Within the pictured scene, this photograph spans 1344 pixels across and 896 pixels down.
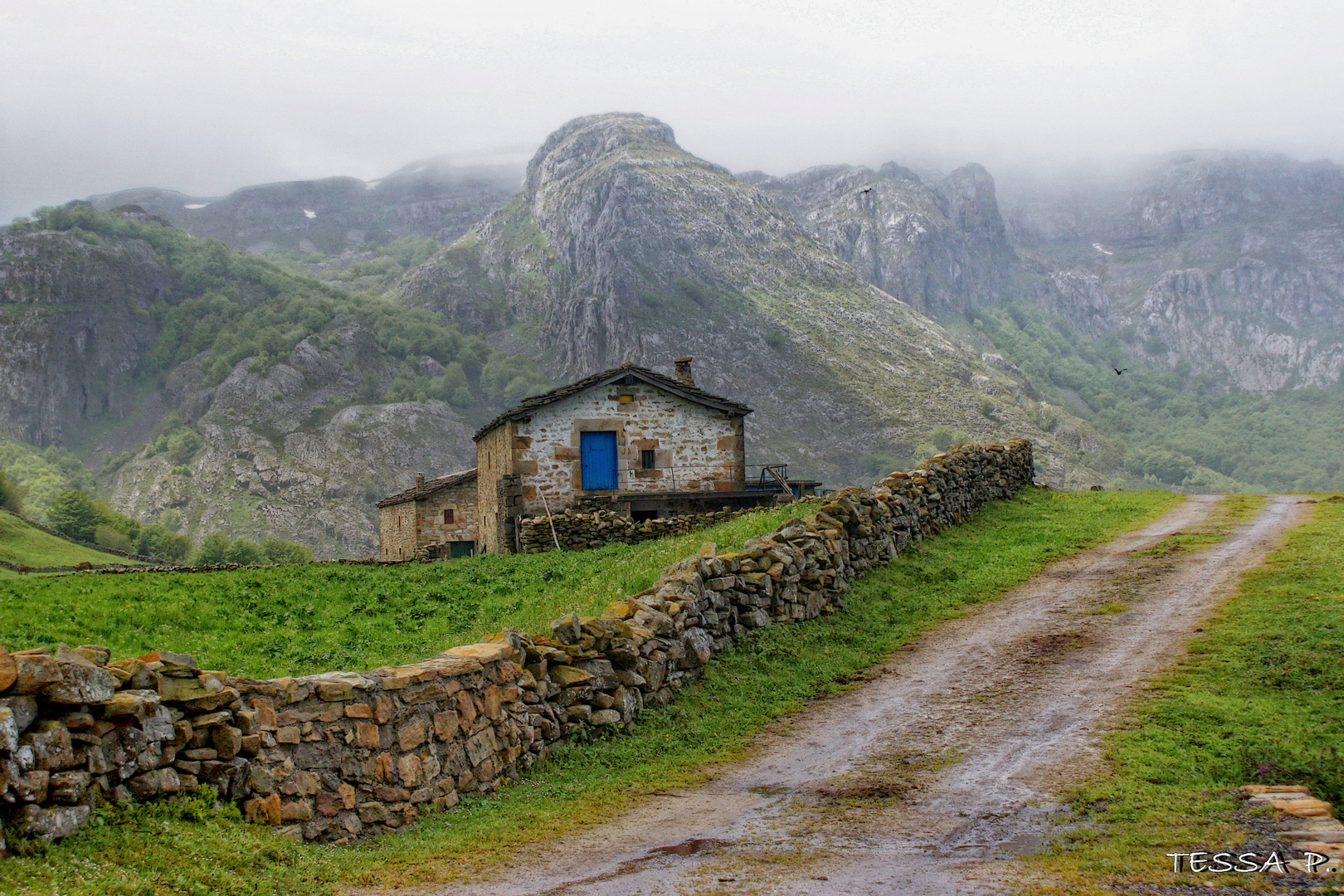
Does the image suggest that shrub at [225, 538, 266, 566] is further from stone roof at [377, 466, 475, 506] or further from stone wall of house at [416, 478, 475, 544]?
stone wall of house at [416, 478, 475, 544]

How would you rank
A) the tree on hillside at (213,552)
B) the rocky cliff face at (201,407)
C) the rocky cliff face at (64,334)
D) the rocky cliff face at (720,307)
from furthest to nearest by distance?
the rocky cliff face at (64,334) < the rocky cliff face at (720,307) < the rocky cliff face at (201,407) < the tree on hillside at (213,552)

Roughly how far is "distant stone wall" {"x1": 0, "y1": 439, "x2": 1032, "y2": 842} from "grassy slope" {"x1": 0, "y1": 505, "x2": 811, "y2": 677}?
1.93 meters

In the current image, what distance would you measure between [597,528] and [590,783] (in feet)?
55.8

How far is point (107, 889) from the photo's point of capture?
4781 mm

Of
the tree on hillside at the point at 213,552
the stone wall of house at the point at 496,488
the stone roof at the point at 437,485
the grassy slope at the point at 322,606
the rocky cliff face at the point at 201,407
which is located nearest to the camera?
the grassy slope at the point at 322,606

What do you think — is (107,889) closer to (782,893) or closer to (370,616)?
(782,893)

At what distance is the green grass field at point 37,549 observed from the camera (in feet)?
115

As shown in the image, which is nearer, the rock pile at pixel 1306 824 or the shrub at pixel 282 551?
the rock pile at pixel 1306 824

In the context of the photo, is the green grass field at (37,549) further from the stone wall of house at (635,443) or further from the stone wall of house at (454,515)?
the stone wall of house at (635,443)

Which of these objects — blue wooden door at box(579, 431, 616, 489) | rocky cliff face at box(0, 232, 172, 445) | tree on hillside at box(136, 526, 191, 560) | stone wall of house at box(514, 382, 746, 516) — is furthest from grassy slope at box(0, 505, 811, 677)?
rocky cliff face at box(0, 232, 172, 445)

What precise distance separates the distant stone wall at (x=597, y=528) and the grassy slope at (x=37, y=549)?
1987 cm

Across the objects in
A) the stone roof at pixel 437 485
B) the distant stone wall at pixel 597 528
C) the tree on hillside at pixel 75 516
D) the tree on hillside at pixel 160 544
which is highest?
the stone roof at pixel 437 485

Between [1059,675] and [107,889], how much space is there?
28.7 ft

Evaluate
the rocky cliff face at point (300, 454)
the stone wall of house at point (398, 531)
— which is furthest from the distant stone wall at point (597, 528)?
the rocky cliff face at point (300, 454)
